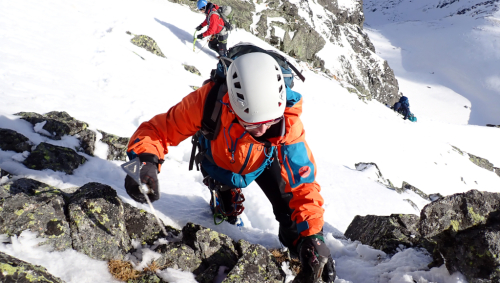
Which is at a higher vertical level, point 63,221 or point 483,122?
point 63,221

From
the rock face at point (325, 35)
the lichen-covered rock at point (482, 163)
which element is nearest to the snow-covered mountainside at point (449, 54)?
the rock face at point (325, 35)

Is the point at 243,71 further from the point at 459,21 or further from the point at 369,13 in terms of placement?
the point at 369,13

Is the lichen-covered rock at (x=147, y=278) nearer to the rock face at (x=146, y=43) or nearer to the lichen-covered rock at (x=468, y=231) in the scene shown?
the lichen-covered rock at (x=468, y=231)

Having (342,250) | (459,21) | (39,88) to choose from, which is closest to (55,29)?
(39,88)

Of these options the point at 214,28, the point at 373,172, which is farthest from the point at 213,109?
the point at 214,28

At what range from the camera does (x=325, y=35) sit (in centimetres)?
3750

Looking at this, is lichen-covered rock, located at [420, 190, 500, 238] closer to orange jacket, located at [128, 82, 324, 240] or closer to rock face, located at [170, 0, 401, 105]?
orange jacket, located at [128, 82, 324, 240]

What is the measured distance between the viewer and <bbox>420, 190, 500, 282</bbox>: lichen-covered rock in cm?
242

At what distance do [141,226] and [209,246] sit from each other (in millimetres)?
671

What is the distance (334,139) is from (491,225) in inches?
341

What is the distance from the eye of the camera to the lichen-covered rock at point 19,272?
1.60m

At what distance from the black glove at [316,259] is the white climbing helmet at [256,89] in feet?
4.02

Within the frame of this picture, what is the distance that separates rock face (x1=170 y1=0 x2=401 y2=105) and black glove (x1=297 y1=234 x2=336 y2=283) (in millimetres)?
21321

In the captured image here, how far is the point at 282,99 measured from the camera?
8.89 feet
